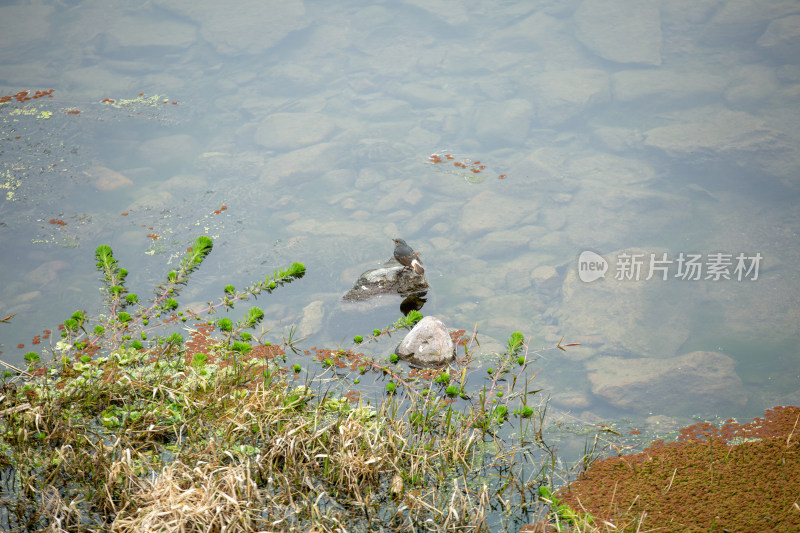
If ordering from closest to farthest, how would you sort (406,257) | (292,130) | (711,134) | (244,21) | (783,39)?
(406,257) → (711,134) → (292,130) → (783,39) → (244,21)

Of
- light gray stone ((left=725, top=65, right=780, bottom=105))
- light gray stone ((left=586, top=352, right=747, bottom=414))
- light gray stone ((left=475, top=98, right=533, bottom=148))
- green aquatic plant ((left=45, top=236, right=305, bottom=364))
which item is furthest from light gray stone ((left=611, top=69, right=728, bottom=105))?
green aquatic plant ((left=45, top=236, right=305, bottom=364))

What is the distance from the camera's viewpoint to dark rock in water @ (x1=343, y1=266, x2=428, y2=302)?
6.91 metres

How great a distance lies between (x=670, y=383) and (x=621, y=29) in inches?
391

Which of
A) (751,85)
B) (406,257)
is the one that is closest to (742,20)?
(751,85)

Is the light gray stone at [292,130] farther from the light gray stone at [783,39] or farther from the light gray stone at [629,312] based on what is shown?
the light gray stone at [783,39]

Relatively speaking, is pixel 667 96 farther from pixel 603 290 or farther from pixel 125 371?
pixel 125 371

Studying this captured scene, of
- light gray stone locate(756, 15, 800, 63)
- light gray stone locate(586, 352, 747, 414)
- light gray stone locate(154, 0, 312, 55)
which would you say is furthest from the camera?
light gray stone locate(154, 0, 312, 55)

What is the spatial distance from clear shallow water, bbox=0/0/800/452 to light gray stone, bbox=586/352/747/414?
0.03m

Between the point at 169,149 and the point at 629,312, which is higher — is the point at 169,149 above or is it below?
above

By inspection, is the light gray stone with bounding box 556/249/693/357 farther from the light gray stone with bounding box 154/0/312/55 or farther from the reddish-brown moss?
the light gray stone with bounding box 154/0/312/55

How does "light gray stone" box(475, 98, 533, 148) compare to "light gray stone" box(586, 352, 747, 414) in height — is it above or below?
above

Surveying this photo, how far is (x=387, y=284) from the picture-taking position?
6941mm

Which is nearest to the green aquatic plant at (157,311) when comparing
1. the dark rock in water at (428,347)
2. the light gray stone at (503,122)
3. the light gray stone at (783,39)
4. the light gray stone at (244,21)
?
the dark rock in water at (428,347)

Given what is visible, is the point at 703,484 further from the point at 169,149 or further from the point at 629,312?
the point at 169,149
